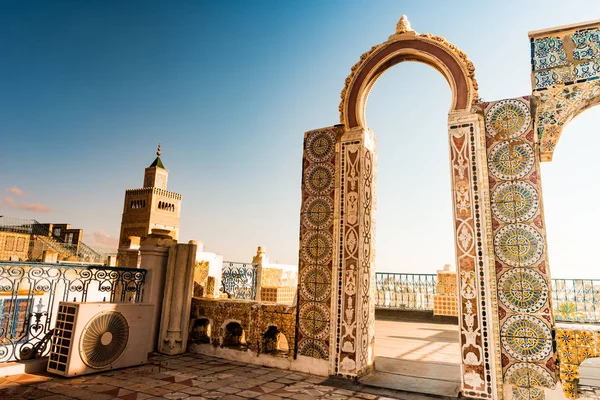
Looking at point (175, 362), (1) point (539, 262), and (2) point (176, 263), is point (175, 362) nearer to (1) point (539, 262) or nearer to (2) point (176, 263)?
(2) point (176, 263)

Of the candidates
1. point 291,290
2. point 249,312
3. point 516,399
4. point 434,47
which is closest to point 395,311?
point 291,290

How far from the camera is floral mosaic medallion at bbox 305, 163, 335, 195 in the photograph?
495 cm

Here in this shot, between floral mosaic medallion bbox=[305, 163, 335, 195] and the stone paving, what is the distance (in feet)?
7.79

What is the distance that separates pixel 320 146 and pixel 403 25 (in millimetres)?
1902

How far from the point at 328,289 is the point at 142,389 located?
2.34m

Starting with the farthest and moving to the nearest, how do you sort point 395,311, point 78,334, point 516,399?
point 395,311 → point 78,334 → point 516,399

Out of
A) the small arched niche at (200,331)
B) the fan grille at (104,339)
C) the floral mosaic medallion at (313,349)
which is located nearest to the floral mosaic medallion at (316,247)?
the floral mosaic medallion at (313,349)

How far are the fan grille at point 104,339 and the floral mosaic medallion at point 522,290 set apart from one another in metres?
4.48

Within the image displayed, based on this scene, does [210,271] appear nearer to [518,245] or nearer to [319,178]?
[319,178]

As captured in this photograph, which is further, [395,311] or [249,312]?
[395,311]

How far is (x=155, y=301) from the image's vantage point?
5.64 m

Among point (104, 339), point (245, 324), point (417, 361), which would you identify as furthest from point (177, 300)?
point (417, 361)

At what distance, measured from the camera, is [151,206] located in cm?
5741

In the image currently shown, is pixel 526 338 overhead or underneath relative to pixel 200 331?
overhead
